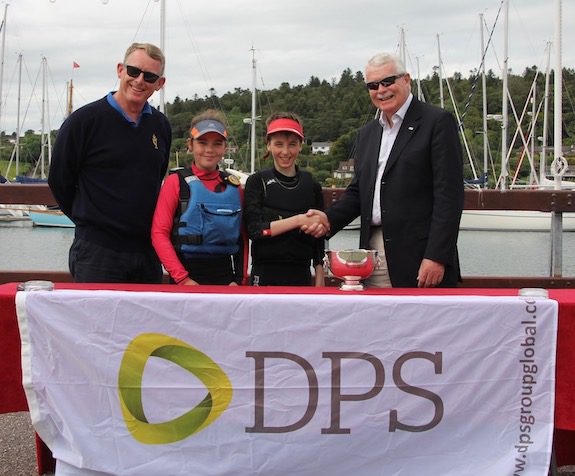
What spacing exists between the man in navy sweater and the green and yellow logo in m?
0.74

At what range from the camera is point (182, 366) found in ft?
10.6

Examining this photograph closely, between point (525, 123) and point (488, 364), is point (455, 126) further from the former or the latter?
point (525, 123)

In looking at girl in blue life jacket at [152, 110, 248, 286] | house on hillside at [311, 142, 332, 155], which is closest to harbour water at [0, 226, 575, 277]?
girl in blue life jacket at [152, 110, 248, 286]

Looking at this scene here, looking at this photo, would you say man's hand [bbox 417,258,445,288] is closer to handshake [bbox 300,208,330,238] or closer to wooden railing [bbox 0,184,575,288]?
handshake [bbox 300,208,330,238]

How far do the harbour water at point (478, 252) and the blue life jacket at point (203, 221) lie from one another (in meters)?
11.8

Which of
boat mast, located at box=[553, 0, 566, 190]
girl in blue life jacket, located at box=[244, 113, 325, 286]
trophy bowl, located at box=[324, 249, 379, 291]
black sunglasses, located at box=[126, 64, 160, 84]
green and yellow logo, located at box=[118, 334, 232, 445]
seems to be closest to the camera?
green and yellow logo, located at box=[118, 334, 232, 445]

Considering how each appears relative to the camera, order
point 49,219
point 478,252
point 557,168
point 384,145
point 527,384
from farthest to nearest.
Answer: point 49,219 → point 478,252 → point 557,168 → point 384,145 → point 527,384

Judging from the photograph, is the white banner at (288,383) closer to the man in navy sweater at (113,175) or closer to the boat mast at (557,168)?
the man in navy sweater at (113,175)

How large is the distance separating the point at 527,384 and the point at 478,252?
75.0 ft

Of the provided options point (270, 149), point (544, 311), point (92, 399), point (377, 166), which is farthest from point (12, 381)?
point (544, 311)

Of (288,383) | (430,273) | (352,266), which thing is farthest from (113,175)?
(430,273)

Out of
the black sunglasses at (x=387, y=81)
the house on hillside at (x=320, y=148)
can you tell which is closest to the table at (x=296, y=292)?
the black sunglasses at (x=387, y=81)

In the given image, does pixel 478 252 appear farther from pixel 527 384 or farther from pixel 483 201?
pixel 527 384

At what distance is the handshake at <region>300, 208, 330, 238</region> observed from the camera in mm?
3867
